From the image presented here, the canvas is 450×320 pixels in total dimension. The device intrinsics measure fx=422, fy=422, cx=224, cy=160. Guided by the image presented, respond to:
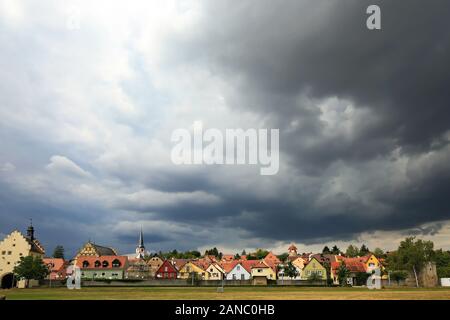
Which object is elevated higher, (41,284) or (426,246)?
(426,246)

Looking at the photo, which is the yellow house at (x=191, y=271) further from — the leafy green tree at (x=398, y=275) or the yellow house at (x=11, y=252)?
the leafy green tree at (x=398, y=275)

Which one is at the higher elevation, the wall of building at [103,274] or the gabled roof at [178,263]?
the gabled roof at [178,263]

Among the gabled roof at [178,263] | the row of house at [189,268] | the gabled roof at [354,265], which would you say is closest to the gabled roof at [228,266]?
the row of house at [189,268]

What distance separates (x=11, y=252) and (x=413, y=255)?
331 ft

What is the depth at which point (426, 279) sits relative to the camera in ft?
335

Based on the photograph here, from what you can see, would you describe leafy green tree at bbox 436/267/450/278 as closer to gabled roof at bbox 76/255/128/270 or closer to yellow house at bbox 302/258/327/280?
yellow house at bbox 302/258/327/280

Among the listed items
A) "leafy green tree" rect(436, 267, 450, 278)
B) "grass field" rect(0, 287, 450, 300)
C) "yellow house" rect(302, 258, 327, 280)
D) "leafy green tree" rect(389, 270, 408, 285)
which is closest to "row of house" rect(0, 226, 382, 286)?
"yellow house" rect(302, 258, 327, 280)

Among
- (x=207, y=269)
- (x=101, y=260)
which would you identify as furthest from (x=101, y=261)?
(x=207, y=269)

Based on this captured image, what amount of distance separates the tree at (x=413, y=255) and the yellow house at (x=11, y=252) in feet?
309

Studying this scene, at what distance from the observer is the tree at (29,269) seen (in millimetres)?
97938
